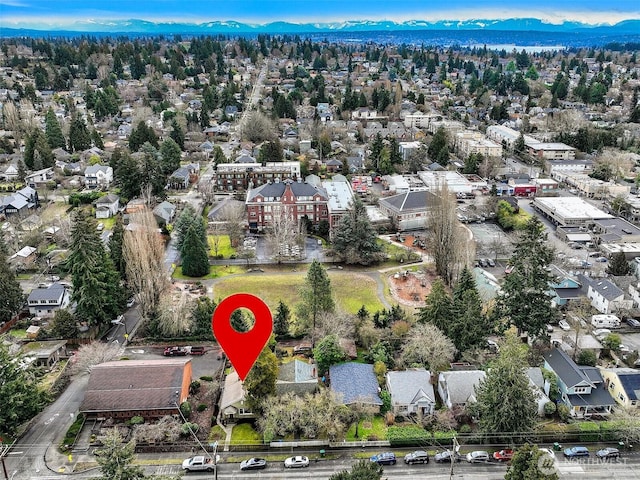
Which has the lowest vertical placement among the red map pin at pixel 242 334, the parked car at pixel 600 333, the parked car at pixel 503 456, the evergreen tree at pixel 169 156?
the parked car at pixel 600 333

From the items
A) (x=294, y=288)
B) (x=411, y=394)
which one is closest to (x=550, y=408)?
(x=411, y=394)

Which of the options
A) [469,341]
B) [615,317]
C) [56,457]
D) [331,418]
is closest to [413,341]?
[469,341]

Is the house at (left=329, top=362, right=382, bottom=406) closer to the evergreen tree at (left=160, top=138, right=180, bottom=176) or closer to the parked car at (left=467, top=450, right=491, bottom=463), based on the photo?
the parked car at (left=467, top=450, right=491, bottom=463)

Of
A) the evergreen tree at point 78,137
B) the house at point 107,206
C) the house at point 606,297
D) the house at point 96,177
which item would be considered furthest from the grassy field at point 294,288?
the evergreen tree at point 78,137

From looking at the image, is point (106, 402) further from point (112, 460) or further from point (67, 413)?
point (112, 460)

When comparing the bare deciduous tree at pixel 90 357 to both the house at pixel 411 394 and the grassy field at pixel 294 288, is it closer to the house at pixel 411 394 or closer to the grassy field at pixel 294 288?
the grassy field at pixel 294 288

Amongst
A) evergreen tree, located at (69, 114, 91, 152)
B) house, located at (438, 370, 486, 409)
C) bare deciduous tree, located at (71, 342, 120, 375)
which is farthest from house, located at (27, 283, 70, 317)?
evergreen tree, located at (69, 114, 91, 152)
